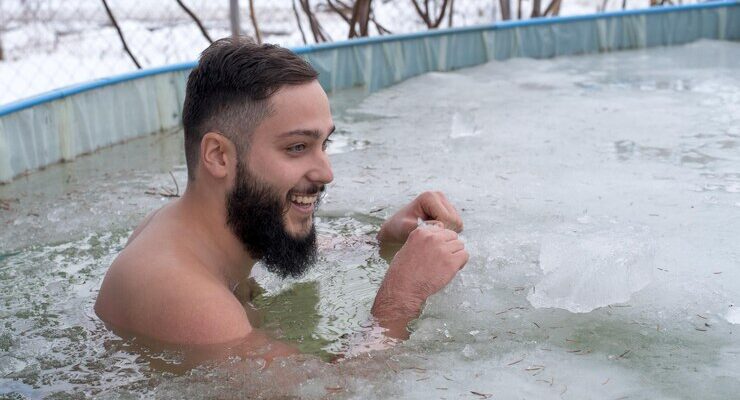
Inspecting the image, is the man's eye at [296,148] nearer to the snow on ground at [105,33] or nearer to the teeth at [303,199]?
the teeth at [303,199]

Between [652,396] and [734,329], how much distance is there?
45cm

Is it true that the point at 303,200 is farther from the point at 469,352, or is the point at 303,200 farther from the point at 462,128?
the point at 462,128

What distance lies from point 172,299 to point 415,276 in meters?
0.69

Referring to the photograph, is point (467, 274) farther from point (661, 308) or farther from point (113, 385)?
point (113, 385)

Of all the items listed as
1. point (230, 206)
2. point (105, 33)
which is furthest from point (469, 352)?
point (105, 33)

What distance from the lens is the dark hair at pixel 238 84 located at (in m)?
2.37

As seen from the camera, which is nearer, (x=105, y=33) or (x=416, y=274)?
(x=416, y=274)

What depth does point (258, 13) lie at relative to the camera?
10914 mm

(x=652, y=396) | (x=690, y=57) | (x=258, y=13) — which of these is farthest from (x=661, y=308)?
(x=258, y=13)

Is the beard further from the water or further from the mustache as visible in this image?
the water

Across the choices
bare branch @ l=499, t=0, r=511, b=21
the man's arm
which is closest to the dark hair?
the man's arm

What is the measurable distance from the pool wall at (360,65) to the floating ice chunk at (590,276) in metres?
2.64

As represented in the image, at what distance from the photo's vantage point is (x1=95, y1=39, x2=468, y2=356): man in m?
2.27

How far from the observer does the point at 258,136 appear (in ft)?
7.85
